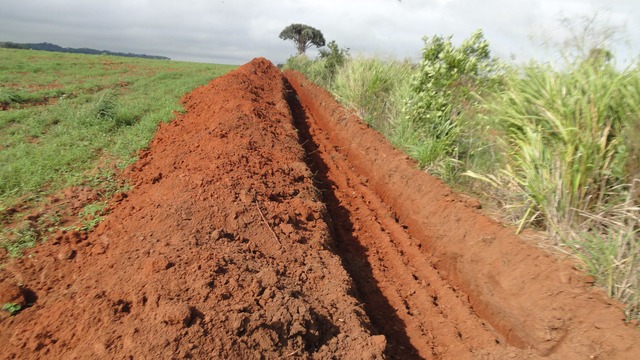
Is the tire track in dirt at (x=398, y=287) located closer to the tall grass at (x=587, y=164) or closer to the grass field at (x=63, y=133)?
the tall grass at (x=587, y=164)

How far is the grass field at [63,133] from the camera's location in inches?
187

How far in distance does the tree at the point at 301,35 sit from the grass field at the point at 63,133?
2828 centimetres

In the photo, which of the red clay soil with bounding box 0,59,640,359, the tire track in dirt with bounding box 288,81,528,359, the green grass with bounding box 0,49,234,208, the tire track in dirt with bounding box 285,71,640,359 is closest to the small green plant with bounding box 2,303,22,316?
the red clay soil with bounding box 0,59,640,359

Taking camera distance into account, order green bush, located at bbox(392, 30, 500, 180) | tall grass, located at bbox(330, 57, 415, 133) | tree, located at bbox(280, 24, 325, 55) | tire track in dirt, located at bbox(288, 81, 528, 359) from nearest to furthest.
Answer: tire track in dirt, located at bbox(288, 81, 528, 359), green bush, located at bbox(392, 30, 500, 180), tall grass, located at bbox(330, 57, 415, 133), tree, located at bbox(280, 24, 325, 55)

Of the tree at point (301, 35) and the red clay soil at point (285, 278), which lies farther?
the tree at point (301, 35)

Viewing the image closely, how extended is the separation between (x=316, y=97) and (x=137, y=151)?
6.67 metres

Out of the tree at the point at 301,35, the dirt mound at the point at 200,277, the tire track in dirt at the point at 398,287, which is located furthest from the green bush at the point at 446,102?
the tree at the point at 301,35

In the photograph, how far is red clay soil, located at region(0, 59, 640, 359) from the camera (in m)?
2.43

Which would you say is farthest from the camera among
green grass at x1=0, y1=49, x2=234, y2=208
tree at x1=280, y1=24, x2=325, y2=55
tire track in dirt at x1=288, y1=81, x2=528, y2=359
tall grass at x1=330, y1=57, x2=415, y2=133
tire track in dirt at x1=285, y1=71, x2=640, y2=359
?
tree at x1=280, y1=24, x2=325, y2=55

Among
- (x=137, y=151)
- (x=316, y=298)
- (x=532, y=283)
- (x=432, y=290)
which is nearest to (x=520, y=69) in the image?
(x=532, y=283)

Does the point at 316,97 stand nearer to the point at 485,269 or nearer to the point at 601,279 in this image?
the point at 485,269

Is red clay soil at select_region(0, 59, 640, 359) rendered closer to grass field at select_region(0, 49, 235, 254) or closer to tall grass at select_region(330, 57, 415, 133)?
grass field at select_region(0, 49, 235, 254)

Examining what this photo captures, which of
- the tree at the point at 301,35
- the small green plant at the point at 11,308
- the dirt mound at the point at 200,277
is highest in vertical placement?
the tree at the point at 301,35

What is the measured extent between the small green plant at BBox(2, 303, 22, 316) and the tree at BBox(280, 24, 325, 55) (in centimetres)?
3844
